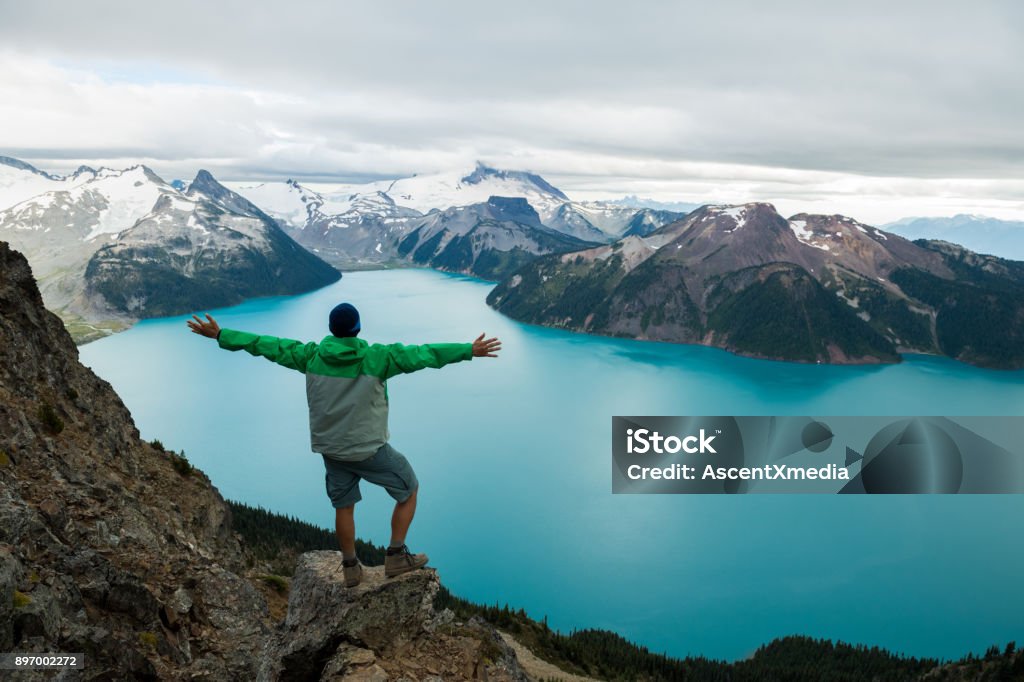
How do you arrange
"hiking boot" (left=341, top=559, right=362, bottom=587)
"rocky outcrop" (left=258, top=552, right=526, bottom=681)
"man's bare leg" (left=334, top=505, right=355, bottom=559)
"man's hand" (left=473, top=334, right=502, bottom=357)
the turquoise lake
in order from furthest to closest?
1. the turquoise lake
2. "hiking boot" (left=341, top=559, right=362, bottom=587)
3. "rocky outcrop" (left=258, top=552, right=526, bottom=681)
4. "man's bare leg" (left=334, top=505, right=355, bottom=559)
5. "man's hand" (left=473, top=334, right=502, bottom=357)

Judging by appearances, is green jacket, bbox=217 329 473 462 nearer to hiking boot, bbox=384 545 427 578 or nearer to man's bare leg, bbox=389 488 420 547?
man's bare leg, bbox=389 488 420 547

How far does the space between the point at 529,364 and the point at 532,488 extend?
92.6 meters

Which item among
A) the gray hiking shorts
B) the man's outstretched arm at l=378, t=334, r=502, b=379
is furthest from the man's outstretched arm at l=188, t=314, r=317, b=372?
the gray hiking shorts

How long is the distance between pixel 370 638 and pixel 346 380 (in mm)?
4932

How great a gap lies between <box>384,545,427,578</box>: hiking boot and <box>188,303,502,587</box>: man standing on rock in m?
1.60

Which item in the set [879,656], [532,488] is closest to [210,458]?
[532,488]

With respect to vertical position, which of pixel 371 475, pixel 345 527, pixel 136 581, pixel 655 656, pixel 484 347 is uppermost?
pixel 484 347

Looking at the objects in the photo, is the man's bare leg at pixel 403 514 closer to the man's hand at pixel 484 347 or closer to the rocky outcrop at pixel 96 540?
the man's hand at pixel 484 347

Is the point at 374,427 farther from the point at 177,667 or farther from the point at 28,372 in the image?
the point at 28,372

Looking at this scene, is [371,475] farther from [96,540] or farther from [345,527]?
[96,540]

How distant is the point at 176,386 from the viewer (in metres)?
156

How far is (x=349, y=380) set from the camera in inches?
404

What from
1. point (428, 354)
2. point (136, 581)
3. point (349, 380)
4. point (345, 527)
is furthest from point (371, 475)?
point (136, 581)

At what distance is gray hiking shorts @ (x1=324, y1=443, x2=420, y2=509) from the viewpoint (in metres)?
10.8
